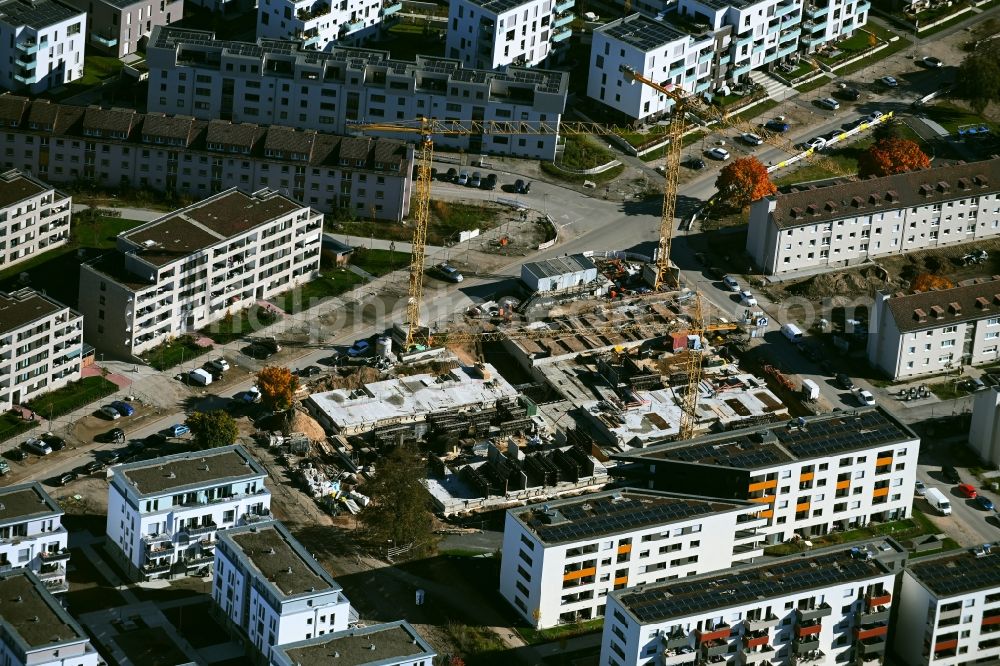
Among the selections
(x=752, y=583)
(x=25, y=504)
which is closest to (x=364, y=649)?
(x=752, y=583)

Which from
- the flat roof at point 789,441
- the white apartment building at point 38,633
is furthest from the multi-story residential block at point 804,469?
the white apartment building at point 38,633

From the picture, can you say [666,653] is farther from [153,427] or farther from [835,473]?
[153,427]

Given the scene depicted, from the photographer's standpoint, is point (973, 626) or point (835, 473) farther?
point (835, 473)

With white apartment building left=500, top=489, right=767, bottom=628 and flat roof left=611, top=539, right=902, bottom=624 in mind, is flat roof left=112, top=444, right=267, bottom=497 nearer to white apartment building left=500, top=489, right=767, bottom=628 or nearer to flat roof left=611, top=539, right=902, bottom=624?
white apartment building left=500, top=489, right=767, bottom=628

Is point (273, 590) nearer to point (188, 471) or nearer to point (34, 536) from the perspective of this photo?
point (188, 471)

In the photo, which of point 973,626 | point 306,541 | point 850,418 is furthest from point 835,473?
point 306,541

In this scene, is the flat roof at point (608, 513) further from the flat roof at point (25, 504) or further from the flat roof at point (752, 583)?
the flat roof at point (25, 504)
